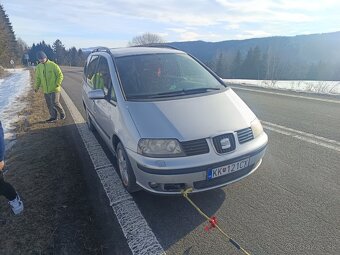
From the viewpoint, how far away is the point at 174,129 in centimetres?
→ 306

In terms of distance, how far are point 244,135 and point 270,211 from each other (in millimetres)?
908

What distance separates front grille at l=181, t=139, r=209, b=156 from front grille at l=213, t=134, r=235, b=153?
12 centimetres

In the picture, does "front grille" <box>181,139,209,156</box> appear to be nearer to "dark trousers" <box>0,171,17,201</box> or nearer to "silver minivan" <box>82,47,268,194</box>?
"silver minivan" <box>82,47,268,194</box>

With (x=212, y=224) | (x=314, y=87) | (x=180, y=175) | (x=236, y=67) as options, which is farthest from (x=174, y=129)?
(x=236, y=67)

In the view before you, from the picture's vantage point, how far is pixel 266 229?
110 inches

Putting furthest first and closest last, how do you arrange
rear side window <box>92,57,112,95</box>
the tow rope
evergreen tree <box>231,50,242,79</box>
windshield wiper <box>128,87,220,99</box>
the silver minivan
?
evergreen tree <box>231,50,242,79</box> < rear side window <box>92,57,112,95</box> < windshield wiper <box>128,87,220,99</box> < the silver minivan < the tow rope

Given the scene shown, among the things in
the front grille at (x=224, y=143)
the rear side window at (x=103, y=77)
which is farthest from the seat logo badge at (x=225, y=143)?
the rear side window at (x=103, y=77)

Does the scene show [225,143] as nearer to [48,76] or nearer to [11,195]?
[11,195]

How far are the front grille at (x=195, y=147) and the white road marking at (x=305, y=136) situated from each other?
294cm

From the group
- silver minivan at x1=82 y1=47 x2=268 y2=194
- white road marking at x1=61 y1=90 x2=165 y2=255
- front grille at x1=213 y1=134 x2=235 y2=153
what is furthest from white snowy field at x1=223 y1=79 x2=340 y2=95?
white road marking at x1=61 y1=90 x2=165 y2=255

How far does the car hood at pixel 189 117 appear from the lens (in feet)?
10.00

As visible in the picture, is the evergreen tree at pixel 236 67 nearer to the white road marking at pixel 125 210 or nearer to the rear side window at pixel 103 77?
the rear side window at pixel 103 77

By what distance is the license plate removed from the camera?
2.98m

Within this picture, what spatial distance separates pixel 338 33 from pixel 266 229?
13028 cm
